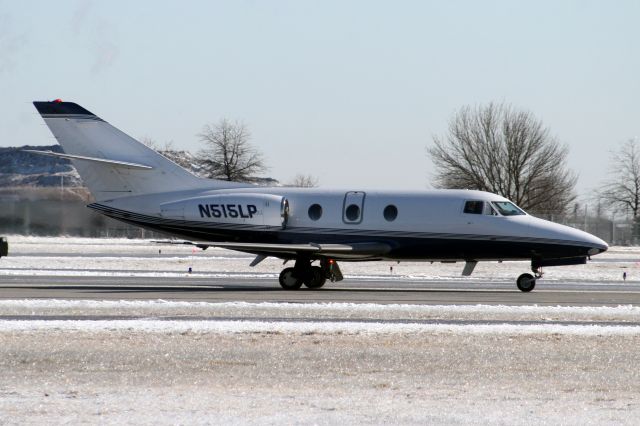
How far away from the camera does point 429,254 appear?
3125 cm

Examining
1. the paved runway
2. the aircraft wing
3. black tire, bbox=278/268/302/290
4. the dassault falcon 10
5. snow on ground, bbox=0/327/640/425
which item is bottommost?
snow on ground, bbox=0/327/640/425

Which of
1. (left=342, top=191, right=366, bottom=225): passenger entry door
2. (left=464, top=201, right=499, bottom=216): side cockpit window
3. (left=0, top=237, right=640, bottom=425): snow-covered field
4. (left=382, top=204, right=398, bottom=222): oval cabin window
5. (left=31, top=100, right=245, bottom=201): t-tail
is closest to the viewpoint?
(left=0, top=237, right=640, bottom=425): snow-covered field

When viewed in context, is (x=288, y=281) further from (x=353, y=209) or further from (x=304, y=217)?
(x=353, y=209)

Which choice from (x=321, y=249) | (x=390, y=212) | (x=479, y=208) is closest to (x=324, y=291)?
(x=321, y=249)

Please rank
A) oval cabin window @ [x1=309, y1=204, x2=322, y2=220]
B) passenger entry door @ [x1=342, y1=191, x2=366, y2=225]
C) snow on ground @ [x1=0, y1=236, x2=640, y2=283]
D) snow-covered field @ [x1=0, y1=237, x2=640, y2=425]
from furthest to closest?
1. snow on ground @ [x1=0, y1=236, x2=640, y2=283]
2. oval cabin window @ [x1=309, y1=204, x2=322, y2=220]
3. passenger entry door @ [x1=342, y1=191, x2=366, y2=225]
4. snow-covered field @ [x1=0, y1=237, x2=640, y2=425]

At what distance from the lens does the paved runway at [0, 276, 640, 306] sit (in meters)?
25.9

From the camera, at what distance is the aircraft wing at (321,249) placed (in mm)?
30812

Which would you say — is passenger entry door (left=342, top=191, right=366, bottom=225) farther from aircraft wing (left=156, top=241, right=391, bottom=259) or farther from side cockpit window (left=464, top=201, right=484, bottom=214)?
side cockpit window (left=464, top=201, right=484, bottom=214)

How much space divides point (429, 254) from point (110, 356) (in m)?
17.3

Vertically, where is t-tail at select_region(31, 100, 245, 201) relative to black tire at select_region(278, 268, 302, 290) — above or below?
above

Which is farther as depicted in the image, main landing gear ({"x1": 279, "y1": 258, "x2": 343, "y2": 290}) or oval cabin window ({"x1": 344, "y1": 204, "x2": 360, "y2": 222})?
oval cabin window ({"x1": 344, "y1": 204, "x2": 360, "y2": 222})

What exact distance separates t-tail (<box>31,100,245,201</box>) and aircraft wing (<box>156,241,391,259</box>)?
2.79m

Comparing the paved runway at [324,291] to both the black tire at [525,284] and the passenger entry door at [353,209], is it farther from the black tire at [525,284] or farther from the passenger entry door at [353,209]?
the passenger entry door at [353,209]

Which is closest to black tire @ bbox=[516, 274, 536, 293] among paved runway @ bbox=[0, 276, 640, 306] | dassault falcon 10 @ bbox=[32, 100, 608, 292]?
dassault falcon 10 @ bbox=[32, 100, 608, 292]
